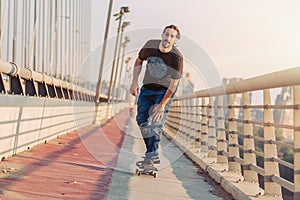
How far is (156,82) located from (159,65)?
0.25 metres

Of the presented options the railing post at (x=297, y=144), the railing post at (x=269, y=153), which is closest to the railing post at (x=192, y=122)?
the railing post at (x=269, y=153)

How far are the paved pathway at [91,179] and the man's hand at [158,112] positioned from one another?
697 millimetres

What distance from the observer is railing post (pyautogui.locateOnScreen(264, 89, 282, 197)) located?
14.6ft

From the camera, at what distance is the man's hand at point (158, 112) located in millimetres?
6020

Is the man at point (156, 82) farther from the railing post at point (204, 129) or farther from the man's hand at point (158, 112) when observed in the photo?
the railing post at point (204, 129)

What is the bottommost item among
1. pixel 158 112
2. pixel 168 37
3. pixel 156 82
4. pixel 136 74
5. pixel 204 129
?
pixel 204 129

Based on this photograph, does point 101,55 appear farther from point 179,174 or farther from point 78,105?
point 179,174

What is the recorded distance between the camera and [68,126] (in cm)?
1268

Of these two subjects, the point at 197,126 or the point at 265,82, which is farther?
the point at 197,126

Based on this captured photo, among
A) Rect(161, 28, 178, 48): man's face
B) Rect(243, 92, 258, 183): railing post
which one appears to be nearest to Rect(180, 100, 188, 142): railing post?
Rect(161, 28, 178, 48): man's face

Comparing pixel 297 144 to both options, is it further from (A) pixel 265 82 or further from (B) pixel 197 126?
(B) pixel 197 126

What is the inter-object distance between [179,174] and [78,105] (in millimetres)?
9138

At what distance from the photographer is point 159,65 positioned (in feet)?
19.8

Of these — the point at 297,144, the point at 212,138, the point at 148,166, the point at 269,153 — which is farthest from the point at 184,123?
the point at 297,144
